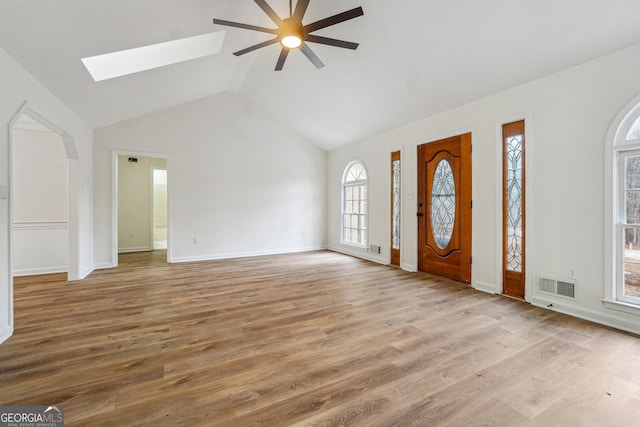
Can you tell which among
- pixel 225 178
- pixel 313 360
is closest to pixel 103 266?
pixel 225 178

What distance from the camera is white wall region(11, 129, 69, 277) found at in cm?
437

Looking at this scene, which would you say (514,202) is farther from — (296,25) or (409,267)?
(296,25)

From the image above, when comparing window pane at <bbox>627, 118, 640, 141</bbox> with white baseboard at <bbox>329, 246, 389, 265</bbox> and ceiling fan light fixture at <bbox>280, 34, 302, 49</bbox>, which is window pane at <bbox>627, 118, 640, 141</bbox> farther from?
white baseboard at <bbox>329, 246, 389, 265</bbox>

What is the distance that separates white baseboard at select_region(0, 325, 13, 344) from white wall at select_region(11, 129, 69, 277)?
2.66 meters

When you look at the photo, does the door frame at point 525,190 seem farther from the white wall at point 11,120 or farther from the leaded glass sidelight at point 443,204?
the white wall at point 11,120

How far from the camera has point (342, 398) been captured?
1.63 meters

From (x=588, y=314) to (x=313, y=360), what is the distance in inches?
113

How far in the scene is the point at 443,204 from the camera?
443 centimetres

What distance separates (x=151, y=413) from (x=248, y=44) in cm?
432

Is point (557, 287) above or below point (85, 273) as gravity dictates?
above

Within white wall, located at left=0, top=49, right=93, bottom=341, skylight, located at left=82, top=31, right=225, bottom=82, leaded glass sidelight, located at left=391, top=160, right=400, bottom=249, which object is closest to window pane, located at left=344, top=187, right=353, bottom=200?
leaded glass sidelight, located at left=391, top=160, right=400, bottom=249

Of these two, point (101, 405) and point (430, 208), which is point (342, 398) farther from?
point (430, 208)

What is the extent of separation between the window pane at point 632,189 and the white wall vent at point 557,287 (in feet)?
2.67

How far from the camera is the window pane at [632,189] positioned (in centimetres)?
259
